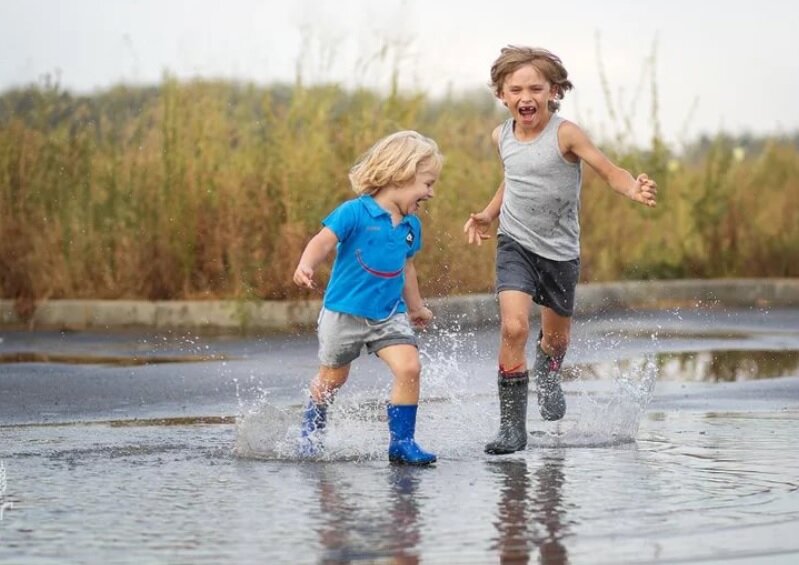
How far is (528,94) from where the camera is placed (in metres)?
8.53

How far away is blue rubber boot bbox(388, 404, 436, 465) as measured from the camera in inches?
302

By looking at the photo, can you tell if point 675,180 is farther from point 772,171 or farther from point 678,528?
point 678,528

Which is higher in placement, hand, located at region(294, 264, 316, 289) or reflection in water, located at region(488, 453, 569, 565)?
hand, located at region(294, 264, 316, 289)

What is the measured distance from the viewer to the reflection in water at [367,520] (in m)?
5.72

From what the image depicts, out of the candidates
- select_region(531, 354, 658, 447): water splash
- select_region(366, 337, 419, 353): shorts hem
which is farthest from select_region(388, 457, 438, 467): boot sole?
select_region(531, 354, 658, 447): water splash

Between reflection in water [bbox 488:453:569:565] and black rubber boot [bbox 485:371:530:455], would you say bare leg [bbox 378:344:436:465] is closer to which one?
reflection in water [bbox 488:453:569:565]

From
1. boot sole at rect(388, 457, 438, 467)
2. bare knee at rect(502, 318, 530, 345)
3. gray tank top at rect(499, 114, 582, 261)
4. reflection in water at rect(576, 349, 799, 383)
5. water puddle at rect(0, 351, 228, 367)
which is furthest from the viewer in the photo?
water puddle at rect(0, 351, 228, 367)

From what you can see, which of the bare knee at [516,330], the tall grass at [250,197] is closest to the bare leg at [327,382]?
the bare knee at [516,330]

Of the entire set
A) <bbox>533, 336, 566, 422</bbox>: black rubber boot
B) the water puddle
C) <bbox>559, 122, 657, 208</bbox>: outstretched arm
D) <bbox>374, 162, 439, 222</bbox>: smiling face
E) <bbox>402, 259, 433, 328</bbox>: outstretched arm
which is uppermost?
<bbox>559, 122, 657, 208</bbox>: outstretched arm

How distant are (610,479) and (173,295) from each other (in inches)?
347

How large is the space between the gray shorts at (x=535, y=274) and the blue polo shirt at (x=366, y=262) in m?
0.74

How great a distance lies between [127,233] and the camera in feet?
52.1

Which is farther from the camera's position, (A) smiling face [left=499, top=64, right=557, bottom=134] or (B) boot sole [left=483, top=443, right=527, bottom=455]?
(A) smiling face [left=499, top=64, right=557, bottom=134]

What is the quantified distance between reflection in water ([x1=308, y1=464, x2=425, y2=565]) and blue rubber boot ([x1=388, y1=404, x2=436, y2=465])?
0.15m
